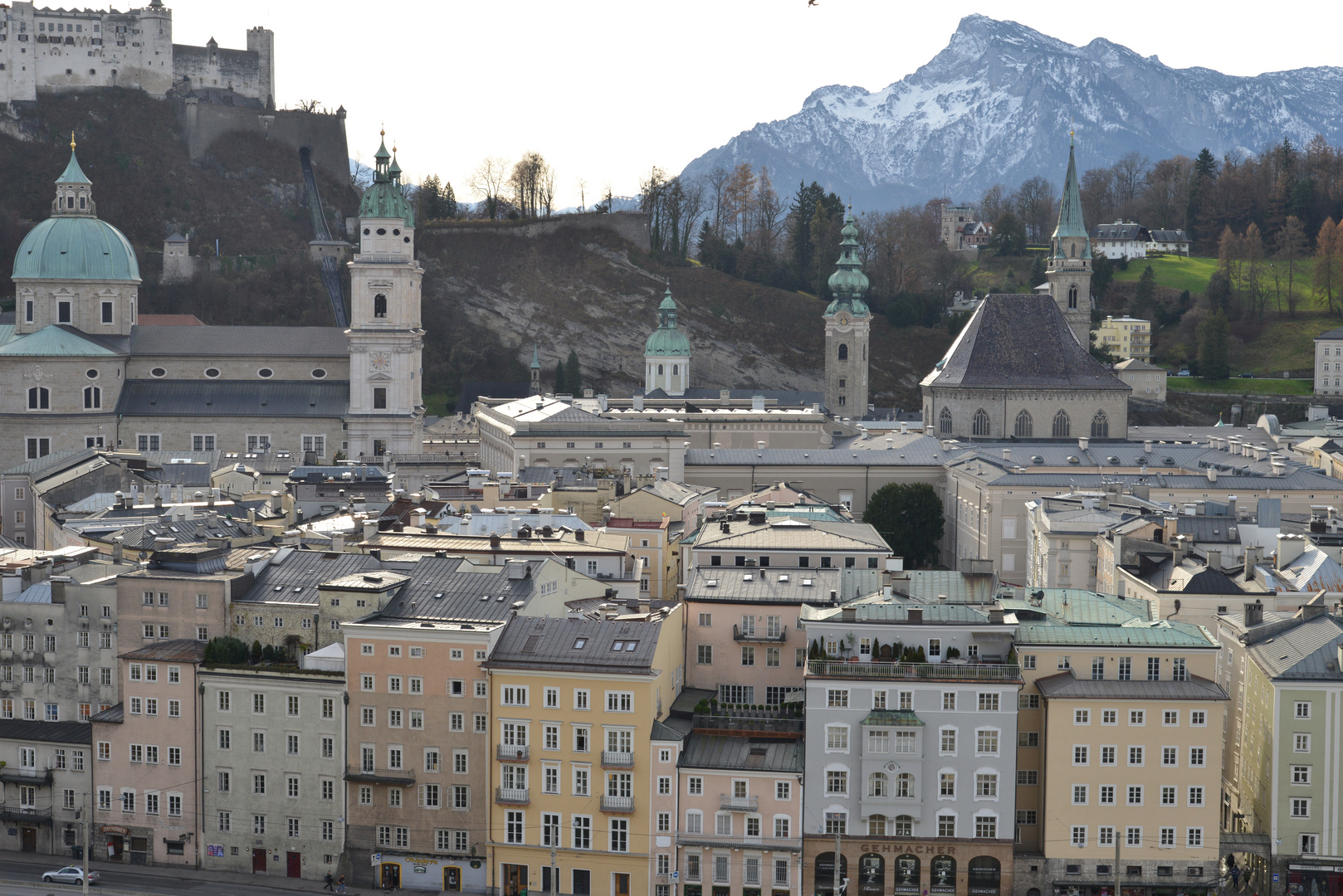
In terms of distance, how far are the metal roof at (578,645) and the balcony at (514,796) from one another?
334cm

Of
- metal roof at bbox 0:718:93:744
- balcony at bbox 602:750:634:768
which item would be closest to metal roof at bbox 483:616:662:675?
balcony at bbox 602:750:634:768

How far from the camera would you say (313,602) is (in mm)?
49625

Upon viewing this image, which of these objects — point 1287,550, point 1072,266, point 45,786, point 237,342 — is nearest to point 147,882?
point 45,786

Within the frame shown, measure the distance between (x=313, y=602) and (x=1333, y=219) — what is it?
13967cm

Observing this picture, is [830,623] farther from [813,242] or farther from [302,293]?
[813,242]

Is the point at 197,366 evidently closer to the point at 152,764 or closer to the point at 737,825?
the point at 152,764

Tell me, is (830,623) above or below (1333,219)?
below

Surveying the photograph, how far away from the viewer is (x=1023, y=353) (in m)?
103

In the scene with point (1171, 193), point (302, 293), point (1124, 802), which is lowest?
point (1124, 802)

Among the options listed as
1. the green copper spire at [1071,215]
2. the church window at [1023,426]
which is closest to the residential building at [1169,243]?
the green copper spire at [1071,215]

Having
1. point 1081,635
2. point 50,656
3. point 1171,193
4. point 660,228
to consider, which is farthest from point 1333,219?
point 50,656

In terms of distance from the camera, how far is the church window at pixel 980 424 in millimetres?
103125

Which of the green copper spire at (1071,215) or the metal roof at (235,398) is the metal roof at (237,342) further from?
the green copper spire at (1071,215)

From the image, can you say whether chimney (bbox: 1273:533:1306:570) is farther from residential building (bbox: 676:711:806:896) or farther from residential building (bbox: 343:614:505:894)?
residential building (bbox: 343:614:505:894)
